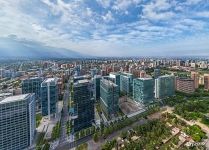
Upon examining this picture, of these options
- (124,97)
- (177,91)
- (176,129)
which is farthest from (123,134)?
(177,91)

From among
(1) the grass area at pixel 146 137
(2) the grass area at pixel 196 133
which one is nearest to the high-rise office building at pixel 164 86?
(1) the grass area at pixel 146 137

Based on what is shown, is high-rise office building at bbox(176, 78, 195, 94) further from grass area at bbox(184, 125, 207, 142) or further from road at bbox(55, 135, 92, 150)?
road at bbox(55, 135, 92, 150)

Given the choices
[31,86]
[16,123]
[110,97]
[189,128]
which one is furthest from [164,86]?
[16,123]

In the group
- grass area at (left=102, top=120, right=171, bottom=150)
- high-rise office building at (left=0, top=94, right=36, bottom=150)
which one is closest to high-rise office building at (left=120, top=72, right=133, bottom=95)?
grass area at (left=102, top=120, right=171, bottom=150)

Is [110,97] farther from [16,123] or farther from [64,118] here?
[16,123]

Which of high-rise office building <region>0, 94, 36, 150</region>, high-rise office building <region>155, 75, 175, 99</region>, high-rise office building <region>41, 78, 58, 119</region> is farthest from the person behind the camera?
high-rise office building <region>155, 75, 175, 99</region>
